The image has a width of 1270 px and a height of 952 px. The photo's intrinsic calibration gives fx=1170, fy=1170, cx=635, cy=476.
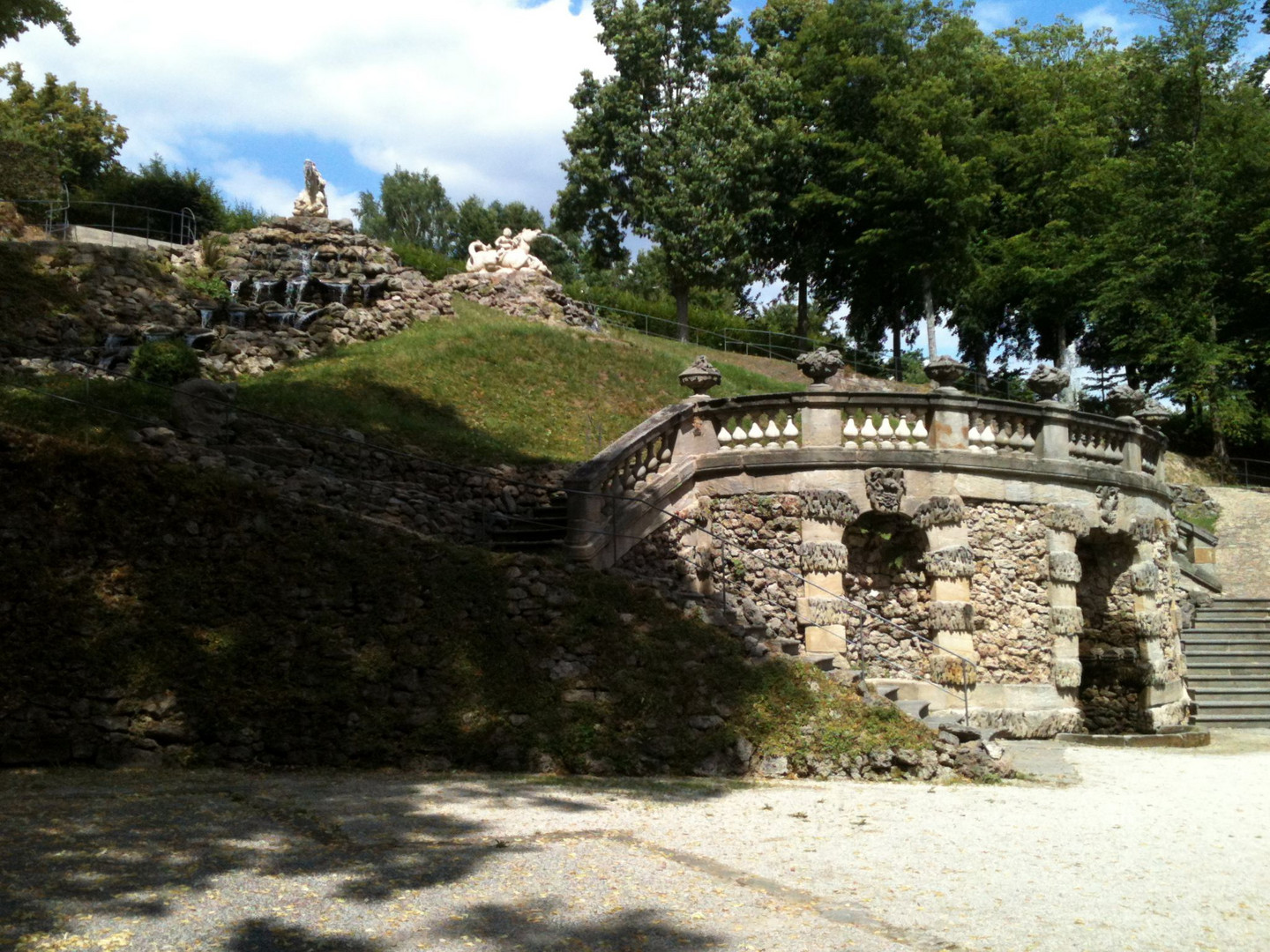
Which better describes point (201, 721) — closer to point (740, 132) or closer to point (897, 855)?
point (897, 855)

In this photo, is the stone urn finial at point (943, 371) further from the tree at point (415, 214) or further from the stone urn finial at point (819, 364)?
the tree at point (415, 214)

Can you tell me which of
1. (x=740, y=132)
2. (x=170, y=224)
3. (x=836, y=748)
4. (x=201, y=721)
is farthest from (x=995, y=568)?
(x=170, y=224)

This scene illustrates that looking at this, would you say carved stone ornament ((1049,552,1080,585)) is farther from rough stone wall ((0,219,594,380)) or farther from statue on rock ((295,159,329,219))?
statue on rock ((295,159,329,219))

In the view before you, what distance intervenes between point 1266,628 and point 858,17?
101 feet

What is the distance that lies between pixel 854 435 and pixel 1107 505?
4.60m

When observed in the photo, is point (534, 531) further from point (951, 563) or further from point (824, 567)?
point (951, 563)

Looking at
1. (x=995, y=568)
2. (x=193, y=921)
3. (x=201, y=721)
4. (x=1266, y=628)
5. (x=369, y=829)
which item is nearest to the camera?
(x=193, y=921)

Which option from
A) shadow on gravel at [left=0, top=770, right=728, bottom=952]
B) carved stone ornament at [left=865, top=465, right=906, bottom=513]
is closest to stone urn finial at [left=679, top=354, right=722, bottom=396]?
carved stone ornament at [left=865, top=465, right=906, bottom=513]

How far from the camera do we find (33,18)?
26.0 m

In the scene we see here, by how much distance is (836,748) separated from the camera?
43.2 ft

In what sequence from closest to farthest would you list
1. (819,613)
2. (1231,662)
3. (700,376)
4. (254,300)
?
1. (819,613)
2. (700,376)
3. (1231,662)
4. (254,300)

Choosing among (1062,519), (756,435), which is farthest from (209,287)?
(1062,519)

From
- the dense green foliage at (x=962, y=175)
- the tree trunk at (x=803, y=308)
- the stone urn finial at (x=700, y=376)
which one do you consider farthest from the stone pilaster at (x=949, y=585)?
the tree trunk at (x=803, y=308)

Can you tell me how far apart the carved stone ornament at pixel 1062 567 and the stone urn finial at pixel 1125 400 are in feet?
13.5
